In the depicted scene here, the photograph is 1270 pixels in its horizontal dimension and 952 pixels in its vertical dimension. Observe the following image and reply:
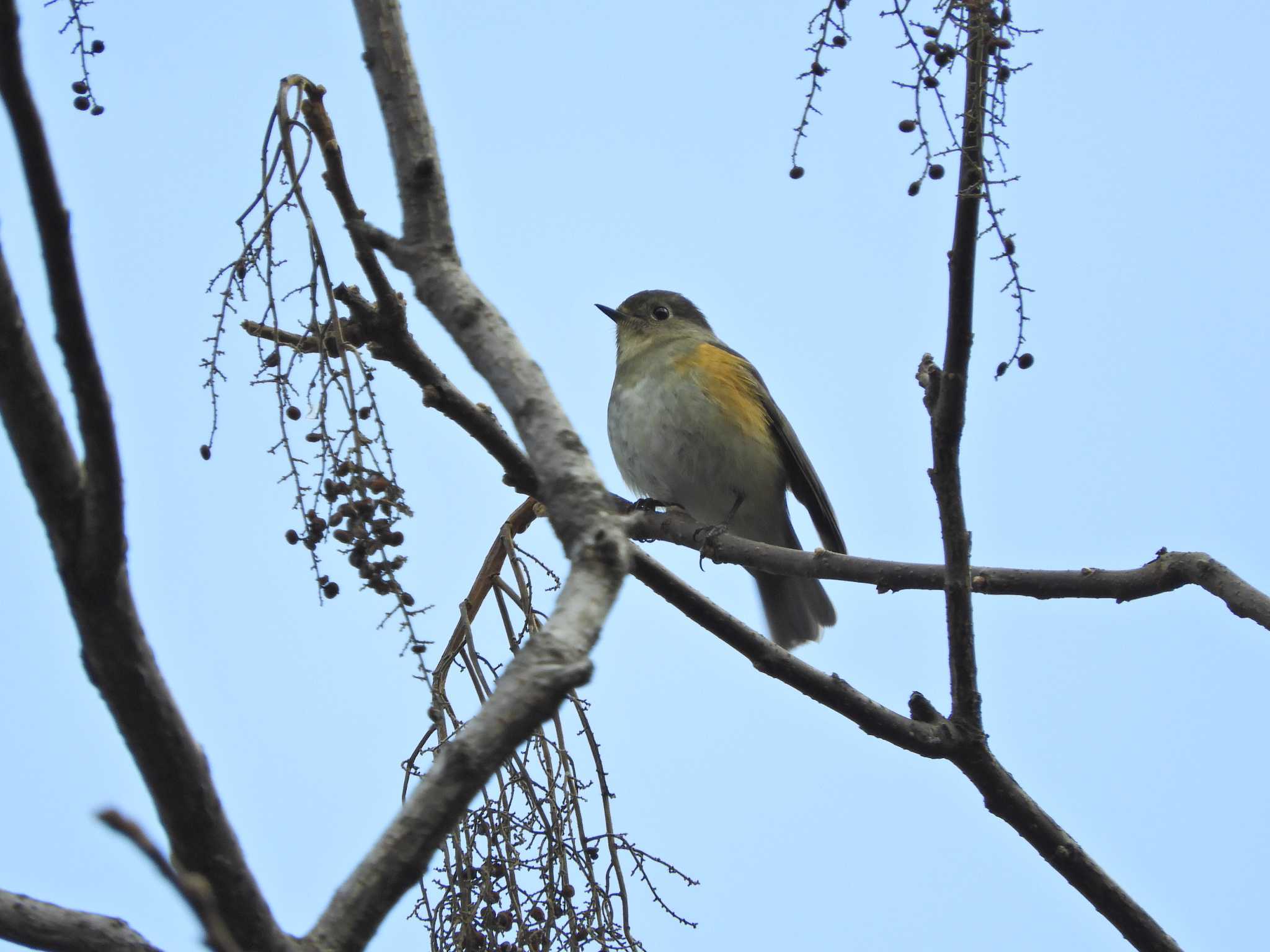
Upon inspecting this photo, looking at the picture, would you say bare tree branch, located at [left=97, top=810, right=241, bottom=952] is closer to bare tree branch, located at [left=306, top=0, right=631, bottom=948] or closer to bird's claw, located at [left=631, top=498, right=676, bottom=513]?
bare tree branch, located at [left=306, top=0, right=631, bottom=948]

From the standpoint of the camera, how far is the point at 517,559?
4.39 m

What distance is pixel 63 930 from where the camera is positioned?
216cm

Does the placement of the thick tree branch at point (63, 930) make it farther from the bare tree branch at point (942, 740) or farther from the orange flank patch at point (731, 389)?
the orange flank patch at point (731, 389)

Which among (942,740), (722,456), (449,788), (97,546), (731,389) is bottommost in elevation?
(449,788)

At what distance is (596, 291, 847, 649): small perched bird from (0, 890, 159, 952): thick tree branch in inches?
229

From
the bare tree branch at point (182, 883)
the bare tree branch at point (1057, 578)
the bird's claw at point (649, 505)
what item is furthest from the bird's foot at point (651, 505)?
the bare tree branch at point (182, 883)

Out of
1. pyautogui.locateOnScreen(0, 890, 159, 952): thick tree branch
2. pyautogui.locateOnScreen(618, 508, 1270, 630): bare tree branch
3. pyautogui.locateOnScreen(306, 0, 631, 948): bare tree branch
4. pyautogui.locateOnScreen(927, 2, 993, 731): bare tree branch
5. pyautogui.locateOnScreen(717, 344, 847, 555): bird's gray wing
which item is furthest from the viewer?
pyautogui.locateOnScreen(717, 344, 847, 555): bird's gray wing

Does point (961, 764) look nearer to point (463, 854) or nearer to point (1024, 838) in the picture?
point (1024, 838)

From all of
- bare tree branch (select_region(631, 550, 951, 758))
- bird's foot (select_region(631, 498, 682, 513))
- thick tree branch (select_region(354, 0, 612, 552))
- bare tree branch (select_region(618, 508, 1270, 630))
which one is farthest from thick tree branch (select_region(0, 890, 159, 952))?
bird's foot (select_region(631, 498, 682, 513))

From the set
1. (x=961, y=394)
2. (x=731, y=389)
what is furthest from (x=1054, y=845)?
(x=731, y=389)

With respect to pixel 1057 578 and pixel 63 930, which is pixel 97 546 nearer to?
pixel 63 930

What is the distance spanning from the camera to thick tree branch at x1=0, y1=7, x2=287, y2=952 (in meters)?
1.93

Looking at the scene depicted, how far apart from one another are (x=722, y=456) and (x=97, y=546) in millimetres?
6031

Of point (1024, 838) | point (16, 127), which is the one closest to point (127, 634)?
point (16, 127)
